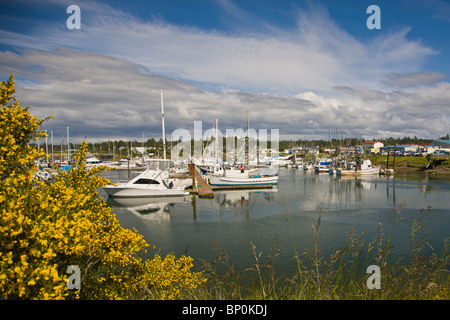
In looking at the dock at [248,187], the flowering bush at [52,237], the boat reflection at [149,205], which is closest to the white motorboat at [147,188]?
the boat reflection at [149,205]

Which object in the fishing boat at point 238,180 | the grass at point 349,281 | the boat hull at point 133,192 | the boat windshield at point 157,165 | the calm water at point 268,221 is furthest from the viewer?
the fishing boat at point 238,180

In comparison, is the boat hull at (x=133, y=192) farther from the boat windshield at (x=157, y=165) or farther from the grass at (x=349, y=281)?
the grass at (x=349, y=281)

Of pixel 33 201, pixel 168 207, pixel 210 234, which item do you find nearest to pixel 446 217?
pixel 210 234

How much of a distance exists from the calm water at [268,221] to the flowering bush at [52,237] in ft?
19.7

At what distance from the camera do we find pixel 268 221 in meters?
→ 23.3

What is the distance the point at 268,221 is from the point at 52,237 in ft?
68.2

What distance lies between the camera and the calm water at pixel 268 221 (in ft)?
53.6

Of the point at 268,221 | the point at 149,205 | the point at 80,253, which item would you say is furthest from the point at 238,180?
the point at 80,253

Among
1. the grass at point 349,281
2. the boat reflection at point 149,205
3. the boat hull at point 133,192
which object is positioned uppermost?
the grass at point 349,281

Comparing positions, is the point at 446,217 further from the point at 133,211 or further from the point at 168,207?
the point at 133,211

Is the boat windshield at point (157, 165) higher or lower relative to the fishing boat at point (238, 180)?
higher

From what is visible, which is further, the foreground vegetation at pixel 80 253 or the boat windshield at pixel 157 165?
the boat windshield at pixel 157 165

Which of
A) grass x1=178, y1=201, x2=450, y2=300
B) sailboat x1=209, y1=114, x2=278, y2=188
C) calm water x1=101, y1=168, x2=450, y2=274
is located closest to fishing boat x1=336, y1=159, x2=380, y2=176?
calm water x1=101, y1=168, x2=450, y2=274
